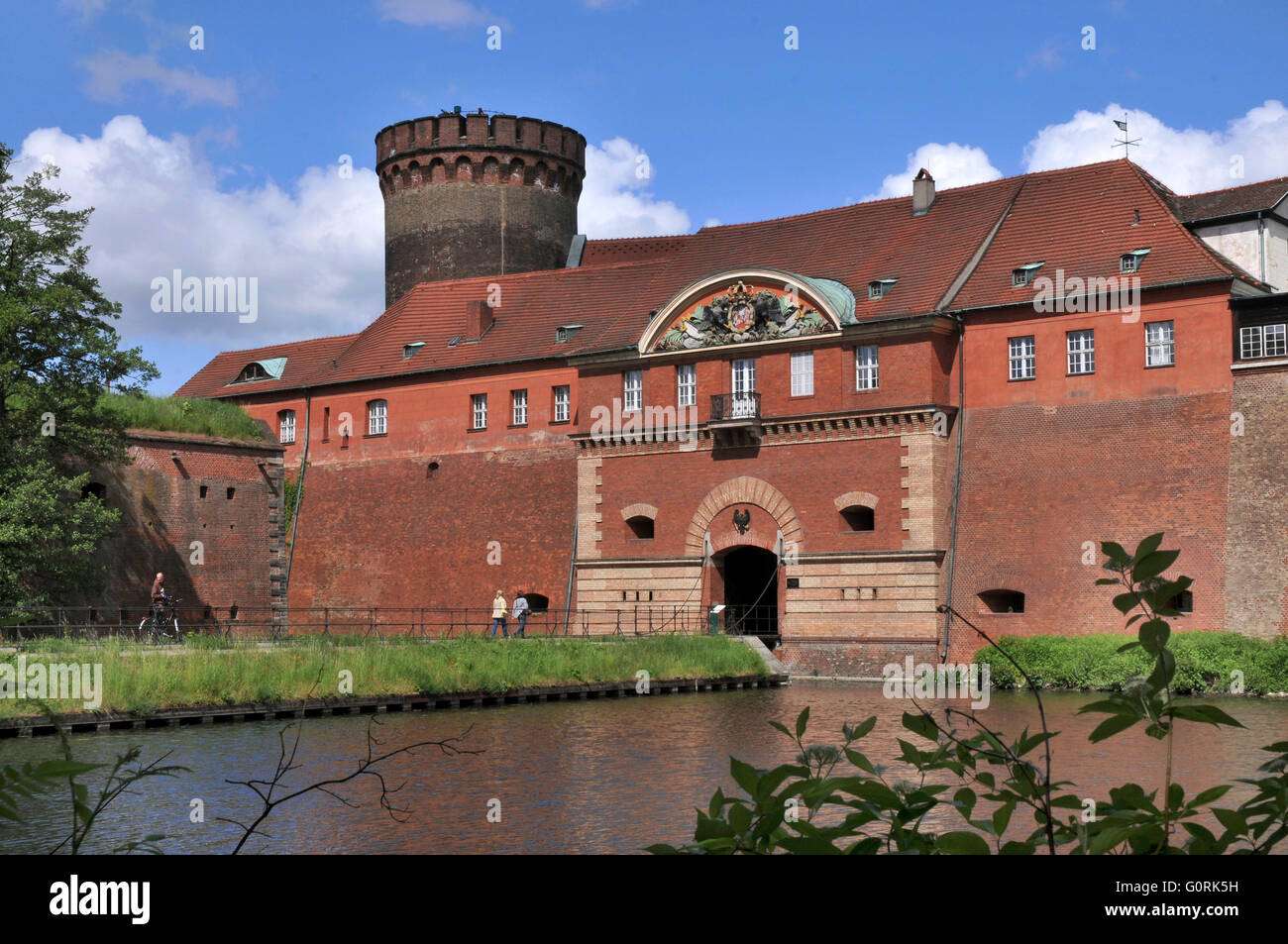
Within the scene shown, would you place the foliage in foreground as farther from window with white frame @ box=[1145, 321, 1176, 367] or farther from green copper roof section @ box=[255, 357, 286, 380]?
green copper roof section @ box=[255, 357, 286, 380]

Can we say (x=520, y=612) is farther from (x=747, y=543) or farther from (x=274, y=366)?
(x=274, y=366)

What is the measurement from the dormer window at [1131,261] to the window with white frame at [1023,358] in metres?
2.71

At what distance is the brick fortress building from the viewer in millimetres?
33500

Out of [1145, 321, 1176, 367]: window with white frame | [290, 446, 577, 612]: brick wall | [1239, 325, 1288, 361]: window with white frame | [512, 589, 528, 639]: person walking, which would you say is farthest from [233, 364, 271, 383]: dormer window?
[1239, 325, 1288, 361]: window with white frame

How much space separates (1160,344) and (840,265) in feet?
32.0

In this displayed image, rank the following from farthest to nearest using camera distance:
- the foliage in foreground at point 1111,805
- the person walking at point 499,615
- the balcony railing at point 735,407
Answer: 1. the person walking at point 499,615
2. the balcony railing at point 735,407
3. the foliage in foreground at point 1111,805

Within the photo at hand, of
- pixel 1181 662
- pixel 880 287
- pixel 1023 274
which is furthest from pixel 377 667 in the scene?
pixel 1023 274

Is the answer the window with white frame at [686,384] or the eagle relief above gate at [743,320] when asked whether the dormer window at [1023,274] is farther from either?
the window with white frame at [686,384]

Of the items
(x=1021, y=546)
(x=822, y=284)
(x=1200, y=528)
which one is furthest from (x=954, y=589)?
(x=822, y=284)

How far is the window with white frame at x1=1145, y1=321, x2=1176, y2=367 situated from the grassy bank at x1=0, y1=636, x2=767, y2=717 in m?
12.0

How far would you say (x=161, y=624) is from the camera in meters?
35.6

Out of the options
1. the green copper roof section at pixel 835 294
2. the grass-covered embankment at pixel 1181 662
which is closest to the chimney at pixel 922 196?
the green copper roof section at pixel 835 294

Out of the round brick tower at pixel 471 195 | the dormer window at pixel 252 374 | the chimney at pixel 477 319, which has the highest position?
the round brick tower at pixel 471 195

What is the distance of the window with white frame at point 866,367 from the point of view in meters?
37.6
